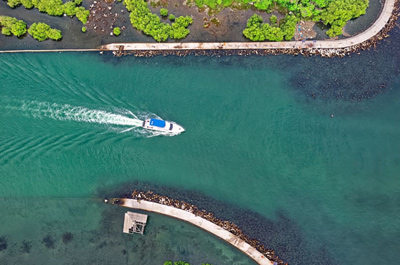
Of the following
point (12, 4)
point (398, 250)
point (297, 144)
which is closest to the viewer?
point (398, 250)

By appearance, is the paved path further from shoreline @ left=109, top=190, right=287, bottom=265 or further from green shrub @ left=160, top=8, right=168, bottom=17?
shoreline @ left=109, top=190, right=287, bottom=265

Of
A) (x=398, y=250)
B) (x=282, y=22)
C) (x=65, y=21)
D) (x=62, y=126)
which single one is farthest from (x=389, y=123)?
(x=65, y=21)

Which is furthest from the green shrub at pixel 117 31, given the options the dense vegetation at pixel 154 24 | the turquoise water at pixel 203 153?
the turquoise water at pixel 203 153

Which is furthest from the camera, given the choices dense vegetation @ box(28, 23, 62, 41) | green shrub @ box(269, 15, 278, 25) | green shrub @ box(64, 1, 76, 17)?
green shrub @ box(64, 1, 76, 17)

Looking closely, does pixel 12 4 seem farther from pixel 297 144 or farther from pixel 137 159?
pixel 297 144

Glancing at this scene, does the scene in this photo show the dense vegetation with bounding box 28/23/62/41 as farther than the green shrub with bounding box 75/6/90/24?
No

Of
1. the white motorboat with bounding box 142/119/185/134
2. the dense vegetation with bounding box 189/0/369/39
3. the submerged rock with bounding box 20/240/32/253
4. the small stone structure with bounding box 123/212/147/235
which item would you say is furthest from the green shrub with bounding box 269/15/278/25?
the submerged rock with bounding box 20/240/32/253
